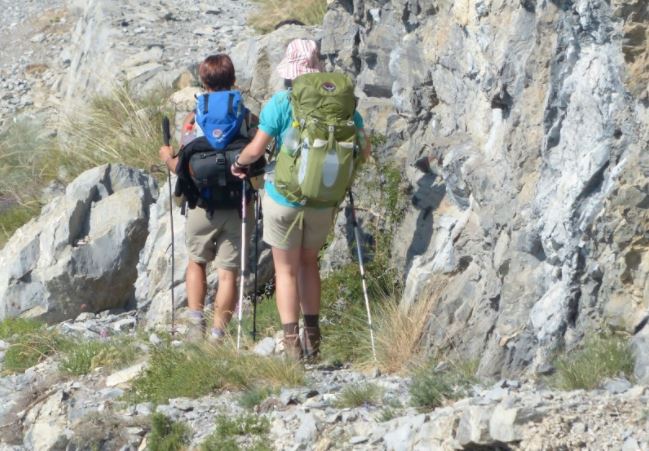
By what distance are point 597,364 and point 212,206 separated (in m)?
3.57

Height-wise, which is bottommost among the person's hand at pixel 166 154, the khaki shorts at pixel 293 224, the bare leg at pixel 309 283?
the bare leg at pixel 309 283

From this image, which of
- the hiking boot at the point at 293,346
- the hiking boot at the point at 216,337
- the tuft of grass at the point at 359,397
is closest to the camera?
the tuft of grass at the point at 359,397

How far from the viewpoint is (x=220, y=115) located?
29.1 feet

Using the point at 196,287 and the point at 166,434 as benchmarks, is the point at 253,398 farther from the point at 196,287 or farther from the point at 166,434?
the point at 196,287

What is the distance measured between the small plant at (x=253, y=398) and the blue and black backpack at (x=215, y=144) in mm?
1697

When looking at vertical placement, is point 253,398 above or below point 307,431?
above

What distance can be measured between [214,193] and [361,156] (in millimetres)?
1314

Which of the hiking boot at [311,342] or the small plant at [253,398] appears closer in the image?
the small plant at [253,398]

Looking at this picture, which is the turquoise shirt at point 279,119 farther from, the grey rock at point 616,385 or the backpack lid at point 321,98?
the grey rock at point 616,385

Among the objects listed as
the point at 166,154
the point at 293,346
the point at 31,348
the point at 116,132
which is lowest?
the point at 293,346

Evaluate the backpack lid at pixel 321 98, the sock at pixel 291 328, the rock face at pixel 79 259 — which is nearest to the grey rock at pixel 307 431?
the sock at pixel 291 328

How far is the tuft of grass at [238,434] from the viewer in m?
7.35

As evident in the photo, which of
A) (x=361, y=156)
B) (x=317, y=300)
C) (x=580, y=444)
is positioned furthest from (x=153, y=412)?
(x=580, y=444)

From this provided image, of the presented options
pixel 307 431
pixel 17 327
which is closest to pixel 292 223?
pixel 307 431
